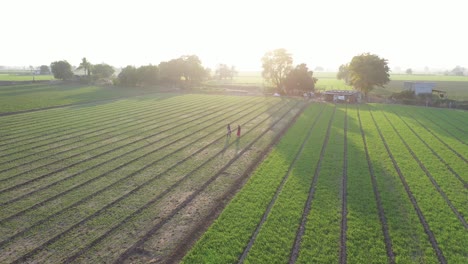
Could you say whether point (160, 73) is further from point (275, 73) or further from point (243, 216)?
point (243, 216)

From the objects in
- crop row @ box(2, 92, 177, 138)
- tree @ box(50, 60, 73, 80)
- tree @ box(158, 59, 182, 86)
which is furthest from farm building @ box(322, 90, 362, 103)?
tree @ box(50, 60, 73, 80)

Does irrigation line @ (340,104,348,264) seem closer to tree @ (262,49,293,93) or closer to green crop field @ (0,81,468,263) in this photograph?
green crop field @ (0,81,468,263)

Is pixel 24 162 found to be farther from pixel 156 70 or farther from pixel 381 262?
pixel 156 70

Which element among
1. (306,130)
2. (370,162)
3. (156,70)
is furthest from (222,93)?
(370,162)

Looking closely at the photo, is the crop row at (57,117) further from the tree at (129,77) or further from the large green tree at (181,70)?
the large green tree at (181,70)

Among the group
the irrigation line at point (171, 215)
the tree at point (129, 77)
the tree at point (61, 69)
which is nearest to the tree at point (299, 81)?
the tree at point (129, 77)

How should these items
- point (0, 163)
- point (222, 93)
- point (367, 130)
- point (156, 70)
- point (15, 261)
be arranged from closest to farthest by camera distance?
point (15, 261) → point (0, 163) → point (367, 130) → point (222, 93) → point (156, 70)
